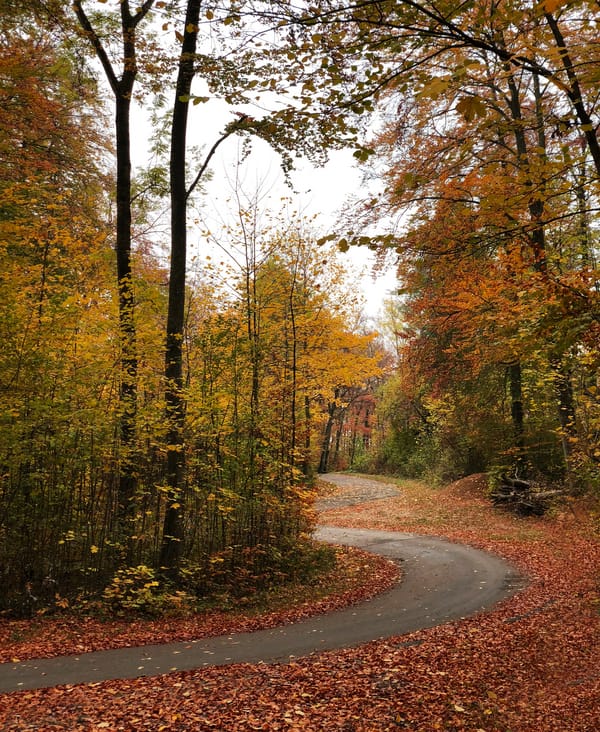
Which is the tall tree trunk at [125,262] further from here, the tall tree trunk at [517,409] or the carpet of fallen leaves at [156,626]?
the tall tree trunk at [517,409]

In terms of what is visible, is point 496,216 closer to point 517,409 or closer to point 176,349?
point 176,349

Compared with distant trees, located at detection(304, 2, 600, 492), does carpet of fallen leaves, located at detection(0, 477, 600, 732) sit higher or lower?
lower

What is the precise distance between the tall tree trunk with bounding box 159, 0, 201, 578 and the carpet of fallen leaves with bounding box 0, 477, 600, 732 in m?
3.46

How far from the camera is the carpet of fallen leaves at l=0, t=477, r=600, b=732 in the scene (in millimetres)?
4707

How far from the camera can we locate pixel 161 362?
9.98 m

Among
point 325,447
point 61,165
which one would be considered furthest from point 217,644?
point 325,447

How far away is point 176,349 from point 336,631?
5329mm

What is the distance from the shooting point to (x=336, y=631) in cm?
764

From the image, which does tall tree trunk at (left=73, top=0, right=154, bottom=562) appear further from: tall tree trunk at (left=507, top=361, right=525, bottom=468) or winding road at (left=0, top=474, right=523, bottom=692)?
tall tree trunk at (left=507, top=361, right=525, bottom=468)

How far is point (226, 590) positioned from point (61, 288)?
608 cm

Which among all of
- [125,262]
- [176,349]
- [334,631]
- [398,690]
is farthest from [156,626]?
[125,262]

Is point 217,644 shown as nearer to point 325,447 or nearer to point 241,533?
point 241,533

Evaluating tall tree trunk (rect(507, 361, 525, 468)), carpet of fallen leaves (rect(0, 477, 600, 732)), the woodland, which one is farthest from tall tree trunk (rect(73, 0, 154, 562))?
tall tree trunk (rect(507, 361, 525, 468))

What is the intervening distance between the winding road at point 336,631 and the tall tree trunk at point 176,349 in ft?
7.53
